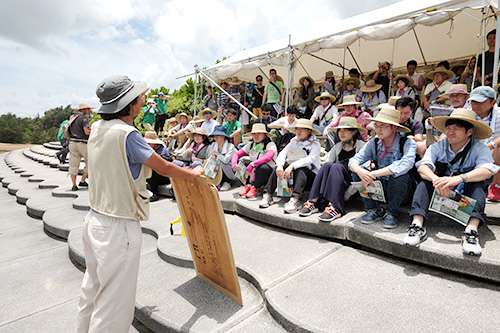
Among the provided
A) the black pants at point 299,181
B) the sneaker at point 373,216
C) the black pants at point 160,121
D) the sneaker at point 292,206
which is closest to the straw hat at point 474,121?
the sneaker at point 373,216

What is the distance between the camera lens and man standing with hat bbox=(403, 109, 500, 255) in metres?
2.75

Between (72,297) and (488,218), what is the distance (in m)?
4.39

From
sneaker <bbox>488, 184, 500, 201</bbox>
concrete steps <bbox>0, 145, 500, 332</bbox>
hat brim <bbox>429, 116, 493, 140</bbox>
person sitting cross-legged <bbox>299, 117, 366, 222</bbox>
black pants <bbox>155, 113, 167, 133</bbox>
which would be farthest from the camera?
black pants <bbox>155, 113, 167, 133</bbox>

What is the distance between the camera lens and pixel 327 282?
8.55 ft

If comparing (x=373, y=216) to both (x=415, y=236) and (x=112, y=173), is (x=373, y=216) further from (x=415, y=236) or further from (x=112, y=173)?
(x=112, y=173)

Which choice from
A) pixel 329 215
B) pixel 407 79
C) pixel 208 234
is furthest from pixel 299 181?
pixel 407 79

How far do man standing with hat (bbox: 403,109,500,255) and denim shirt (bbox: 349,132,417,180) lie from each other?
0.15 metres

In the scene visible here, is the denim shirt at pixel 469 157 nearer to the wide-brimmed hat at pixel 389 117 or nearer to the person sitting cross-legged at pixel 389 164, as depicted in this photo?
the person sitting cross-legged at pixel 389 164

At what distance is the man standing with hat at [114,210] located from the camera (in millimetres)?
1979

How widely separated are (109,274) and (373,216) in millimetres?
2786

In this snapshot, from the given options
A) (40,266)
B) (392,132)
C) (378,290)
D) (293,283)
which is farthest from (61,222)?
(392,132)

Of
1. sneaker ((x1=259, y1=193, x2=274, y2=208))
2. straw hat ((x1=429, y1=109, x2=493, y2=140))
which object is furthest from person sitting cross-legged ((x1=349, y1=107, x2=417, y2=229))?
sneaker ((x1=259, y1=193, x2=274, y2=208))

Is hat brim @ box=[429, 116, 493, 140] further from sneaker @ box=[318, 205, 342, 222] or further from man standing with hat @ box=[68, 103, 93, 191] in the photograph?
man standing with hat @ box=[68, 103, 93, 191]

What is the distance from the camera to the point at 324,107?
6.97 m
